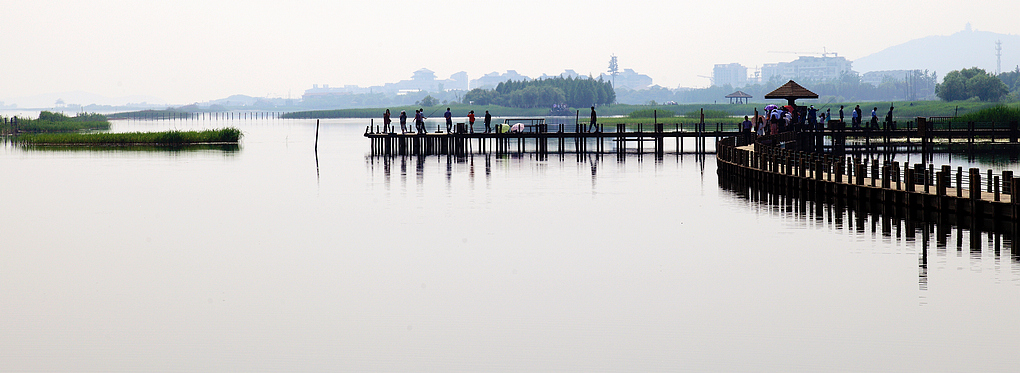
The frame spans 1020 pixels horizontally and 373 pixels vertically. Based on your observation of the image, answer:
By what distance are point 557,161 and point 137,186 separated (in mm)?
26755

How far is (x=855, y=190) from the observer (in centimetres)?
3525

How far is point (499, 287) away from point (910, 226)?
13368 mm

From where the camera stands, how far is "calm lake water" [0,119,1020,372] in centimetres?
1595

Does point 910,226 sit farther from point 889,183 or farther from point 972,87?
point 972,87

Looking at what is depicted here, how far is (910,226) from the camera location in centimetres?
2898

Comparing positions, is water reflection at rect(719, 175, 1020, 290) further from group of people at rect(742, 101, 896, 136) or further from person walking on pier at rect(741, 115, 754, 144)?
person walking on pier at rect(741, 115, 754, 144)

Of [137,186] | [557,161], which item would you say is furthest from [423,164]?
[137,186]

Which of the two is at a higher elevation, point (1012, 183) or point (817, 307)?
point (1012, 183)

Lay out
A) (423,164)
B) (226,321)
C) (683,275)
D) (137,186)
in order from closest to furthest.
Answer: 1. (226,321)
2. (683,275)
3. (137,186)
4. (423,164)

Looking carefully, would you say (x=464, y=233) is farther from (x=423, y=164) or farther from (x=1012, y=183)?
(x=423, y=164)

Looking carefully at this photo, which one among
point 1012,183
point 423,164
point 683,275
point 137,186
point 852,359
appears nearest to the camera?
point 852,359

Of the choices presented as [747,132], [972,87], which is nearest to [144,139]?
[747,132]

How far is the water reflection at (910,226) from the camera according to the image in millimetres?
24219

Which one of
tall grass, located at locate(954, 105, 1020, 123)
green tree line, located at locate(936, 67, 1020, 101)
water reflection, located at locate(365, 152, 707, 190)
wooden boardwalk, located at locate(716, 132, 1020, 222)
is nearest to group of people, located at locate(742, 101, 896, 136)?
water reflection, located at locate(365, 152, 707, 190)
